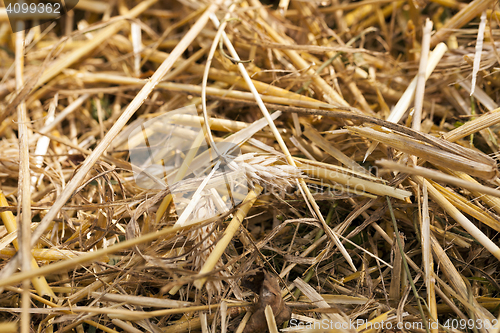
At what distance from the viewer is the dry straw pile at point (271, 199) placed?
0.80 meters

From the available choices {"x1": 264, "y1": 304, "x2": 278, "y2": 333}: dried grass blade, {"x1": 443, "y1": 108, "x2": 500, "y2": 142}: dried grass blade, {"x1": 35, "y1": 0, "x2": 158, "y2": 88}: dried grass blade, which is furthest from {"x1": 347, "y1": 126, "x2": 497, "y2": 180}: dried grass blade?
{"x1": 35, "y1": 0, "x2": 158, "y2": 88}: dried grass blade

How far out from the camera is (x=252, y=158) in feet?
3.05

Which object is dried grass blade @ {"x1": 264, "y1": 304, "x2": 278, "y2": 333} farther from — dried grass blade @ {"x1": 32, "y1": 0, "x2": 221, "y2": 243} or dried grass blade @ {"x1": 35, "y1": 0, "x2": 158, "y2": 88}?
dried grass blade @ {"x1": 35, "y1": 0, "x2": 158, "y2": 88}

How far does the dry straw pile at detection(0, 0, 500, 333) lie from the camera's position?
799 mm

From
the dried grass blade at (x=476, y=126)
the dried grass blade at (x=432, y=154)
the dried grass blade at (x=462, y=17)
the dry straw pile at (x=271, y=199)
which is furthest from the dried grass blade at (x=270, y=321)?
the dried grass blade at (x=462, y=17)

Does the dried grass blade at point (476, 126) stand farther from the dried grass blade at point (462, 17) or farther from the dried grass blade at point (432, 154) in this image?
the dried grass blade at point (462, 17)

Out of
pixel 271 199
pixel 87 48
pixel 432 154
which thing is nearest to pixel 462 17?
pixel 432 154

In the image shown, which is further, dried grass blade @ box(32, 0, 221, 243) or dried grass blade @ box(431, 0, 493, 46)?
dried grass blade @ box(431, 0, 493, 46)

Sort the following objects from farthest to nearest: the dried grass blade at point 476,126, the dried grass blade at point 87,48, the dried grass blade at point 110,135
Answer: the dried grass blade at point 87,48
the dried grass blade at point 476,126
the dried grass blade at point 110,135

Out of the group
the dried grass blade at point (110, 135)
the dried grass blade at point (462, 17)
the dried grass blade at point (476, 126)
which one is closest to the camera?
the dried grass blade at point (110, 135)

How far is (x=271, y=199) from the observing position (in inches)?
38.5

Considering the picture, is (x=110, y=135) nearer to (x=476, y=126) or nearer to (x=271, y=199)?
(x=271, y=199)

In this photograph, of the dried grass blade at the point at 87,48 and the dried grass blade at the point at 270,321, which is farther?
the dried grass blade at the point at 87,48

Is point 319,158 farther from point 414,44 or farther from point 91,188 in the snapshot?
point 91,188
